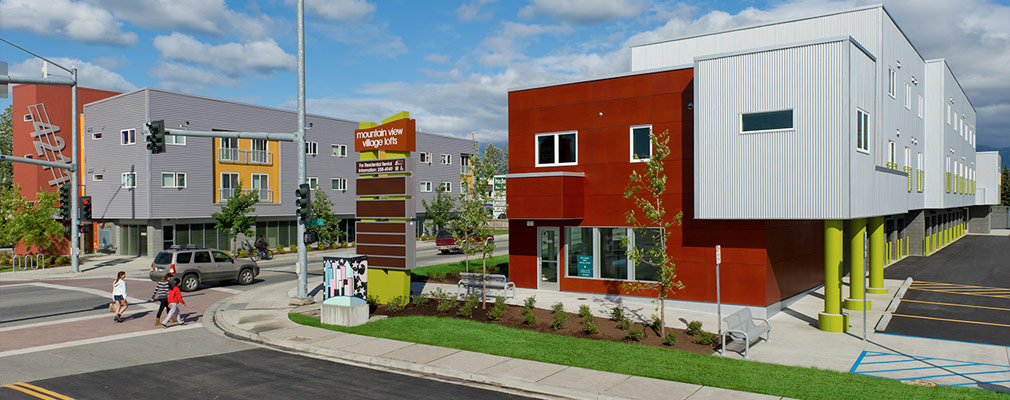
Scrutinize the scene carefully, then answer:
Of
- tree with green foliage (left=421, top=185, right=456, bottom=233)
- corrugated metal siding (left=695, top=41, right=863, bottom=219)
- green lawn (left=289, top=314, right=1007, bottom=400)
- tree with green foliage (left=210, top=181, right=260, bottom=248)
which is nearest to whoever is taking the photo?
green lawn (left=289, top=314, right=1007, bottom=400)

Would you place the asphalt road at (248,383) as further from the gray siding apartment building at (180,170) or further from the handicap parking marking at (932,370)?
the gray siding apartment building at (180,170)

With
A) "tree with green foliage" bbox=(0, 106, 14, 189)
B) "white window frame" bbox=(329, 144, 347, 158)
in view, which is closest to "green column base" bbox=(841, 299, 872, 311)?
"white window frame" bbox=(329, 144, 347, 158)

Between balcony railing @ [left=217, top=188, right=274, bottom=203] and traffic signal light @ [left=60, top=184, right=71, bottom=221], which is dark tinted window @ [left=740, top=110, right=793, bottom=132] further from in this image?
balcony railing @ [left=217, top=188, right=274, bottom=203]

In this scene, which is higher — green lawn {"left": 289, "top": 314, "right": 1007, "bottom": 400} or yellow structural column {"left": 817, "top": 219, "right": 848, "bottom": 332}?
yellow structural column {"left": 817, "top": 219, "right": 848, "bottom": 332}

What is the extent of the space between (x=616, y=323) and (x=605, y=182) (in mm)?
6454

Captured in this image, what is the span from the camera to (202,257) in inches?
1061

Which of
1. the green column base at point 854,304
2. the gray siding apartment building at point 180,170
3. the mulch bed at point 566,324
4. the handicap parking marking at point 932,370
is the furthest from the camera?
the gray siding apartment building at point 180,170

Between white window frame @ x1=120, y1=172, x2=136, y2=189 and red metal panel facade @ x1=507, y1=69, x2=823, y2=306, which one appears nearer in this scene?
red metal panel facade @ x1=507, y1=69, x2=823, y2=306

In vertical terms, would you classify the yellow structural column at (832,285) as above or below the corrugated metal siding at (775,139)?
below

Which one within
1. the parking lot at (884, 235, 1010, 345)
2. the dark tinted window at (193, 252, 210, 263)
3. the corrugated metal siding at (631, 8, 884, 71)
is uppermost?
the corrugated metal siding at (631, 8, 884, 71)

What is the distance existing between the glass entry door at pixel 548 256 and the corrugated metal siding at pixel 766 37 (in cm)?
847

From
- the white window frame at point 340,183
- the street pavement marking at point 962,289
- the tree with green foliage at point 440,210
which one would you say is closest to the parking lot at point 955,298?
the street pavement marking at point 962,289

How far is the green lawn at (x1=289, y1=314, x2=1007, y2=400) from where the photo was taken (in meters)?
11.3

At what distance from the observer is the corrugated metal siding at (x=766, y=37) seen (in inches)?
936
